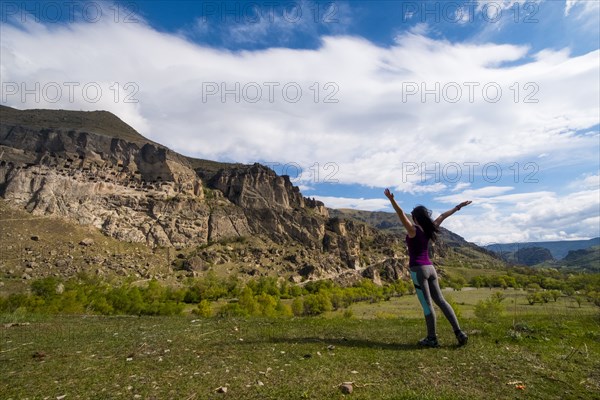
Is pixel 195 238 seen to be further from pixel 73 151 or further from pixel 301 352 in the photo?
pixel 301 352

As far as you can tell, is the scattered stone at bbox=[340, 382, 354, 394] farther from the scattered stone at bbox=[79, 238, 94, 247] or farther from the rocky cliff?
the scattered stone at bbox=[79, 238, 94, 247]

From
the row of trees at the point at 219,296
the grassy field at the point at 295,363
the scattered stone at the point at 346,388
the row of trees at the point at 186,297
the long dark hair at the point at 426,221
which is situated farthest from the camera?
the row of trees at the point at 219,296

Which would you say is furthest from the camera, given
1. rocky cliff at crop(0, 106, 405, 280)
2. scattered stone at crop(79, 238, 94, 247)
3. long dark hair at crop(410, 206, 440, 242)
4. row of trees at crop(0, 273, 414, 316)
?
rocky cliff at crop(0, 106, 405, 280)

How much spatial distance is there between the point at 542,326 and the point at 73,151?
192 metres

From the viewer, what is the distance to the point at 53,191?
5025 inches

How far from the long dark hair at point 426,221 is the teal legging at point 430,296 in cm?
87

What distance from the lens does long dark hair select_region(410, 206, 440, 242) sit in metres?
8.69

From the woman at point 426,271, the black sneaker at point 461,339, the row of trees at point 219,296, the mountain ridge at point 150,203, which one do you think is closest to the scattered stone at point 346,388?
the woman at point 426,271

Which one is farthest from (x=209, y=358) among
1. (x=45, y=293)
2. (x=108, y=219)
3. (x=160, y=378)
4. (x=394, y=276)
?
(x=394, y=276)

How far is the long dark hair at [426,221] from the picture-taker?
869 cm

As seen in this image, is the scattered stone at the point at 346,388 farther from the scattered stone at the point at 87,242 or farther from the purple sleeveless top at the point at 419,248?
the scattered stone at the point at 87,242

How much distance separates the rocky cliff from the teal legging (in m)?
130

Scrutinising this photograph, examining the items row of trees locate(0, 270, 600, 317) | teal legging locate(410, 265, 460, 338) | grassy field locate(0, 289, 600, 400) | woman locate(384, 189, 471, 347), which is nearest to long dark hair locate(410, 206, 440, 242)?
woman locate(384, 189, 471, 347)

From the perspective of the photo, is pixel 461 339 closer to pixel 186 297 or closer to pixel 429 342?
pixel 429 342
